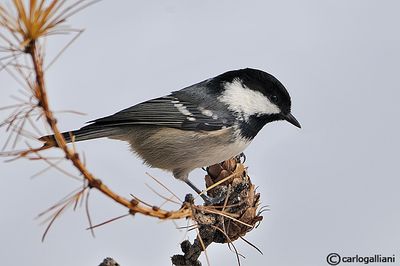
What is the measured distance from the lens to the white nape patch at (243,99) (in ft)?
9.70

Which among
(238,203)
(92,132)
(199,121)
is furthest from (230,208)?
(92,132)

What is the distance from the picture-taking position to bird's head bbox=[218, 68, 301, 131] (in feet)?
9.62

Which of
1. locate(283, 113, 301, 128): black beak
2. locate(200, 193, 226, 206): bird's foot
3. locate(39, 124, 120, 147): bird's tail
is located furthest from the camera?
locate(283, 113, 301, 128): black beak

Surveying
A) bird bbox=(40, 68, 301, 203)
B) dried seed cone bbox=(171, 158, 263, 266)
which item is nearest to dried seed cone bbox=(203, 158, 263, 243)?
dried seed cone bbox=(171, 158, 263, 266)

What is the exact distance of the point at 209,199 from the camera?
2.43 meters

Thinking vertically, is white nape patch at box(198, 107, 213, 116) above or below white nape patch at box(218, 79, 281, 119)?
below

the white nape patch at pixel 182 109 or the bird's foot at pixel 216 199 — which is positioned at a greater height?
the white nape patch at pixel 182 109

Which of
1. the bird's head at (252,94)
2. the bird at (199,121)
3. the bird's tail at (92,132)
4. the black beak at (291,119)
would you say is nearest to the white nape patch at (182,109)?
the bird at (199,121)

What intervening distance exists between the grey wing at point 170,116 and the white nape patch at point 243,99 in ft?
0.22

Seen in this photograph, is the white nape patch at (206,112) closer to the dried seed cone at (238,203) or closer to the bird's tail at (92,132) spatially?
the bird's tail at (92,132)

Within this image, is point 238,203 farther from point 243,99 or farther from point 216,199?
point 243,99

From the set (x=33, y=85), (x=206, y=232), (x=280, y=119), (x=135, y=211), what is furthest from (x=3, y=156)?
(x=280, y=119)

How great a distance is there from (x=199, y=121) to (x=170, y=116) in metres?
0.14

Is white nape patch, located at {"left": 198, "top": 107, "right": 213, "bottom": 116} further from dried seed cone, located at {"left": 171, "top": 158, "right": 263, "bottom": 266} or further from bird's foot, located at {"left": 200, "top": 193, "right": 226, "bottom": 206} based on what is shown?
bird's foot, located at {"left": 200, "top": 193, "right": 226, "bottom": 206}
